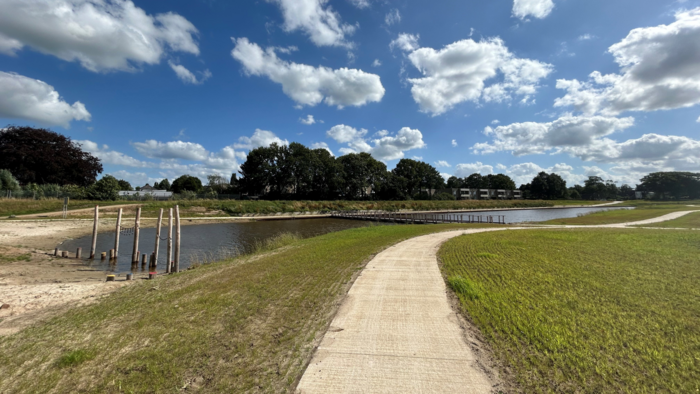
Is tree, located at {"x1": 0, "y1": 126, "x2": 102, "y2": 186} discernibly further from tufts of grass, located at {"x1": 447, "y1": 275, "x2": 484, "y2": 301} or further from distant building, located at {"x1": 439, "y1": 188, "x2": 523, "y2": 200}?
distant building, located at {"x1": 439, "y1": 188, "x2": 523, "y2": 200}

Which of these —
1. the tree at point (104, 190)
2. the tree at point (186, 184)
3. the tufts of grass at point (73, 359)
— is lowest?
the tufts of grass at point (73, 359)

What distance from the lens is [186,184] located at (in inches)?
3858

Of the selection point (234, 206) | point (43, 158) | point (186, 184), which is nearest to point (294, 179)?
point (234, 206)

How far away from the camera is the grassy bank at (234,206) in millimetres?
32656

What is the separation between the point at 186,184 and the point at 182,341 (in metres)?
107

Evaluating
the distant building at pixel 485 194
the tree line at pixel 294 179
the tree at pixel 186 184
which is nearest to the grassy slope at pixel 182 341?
the tree line at pixel 294 179

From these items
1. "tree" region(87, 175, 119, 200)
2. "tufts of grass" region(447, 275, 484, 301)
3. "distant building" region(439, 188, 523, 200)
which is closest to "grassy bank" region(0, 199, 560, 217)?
"tree" region(87, 175, 119, 200)

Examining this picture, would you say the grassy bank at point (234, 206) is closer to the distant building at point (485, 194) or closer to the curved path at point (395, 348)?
the distant building at point (485, 194)

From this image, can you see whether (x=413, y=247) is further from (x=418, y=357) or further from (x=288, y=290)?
(x=418, y=357)

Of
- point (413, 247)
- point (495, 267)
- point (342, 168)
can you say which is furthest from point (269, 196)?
point (495, 267)

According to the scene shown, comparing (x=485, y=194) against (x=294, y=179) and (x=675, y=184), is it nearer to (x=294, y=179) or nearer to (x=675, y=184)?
(x=675, y=184)

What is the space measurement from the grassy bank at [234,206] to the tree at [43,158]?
1274 cm

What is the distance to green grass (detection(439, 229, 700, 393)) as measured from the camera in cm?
334

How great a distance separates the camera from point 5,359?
429 centimetres
